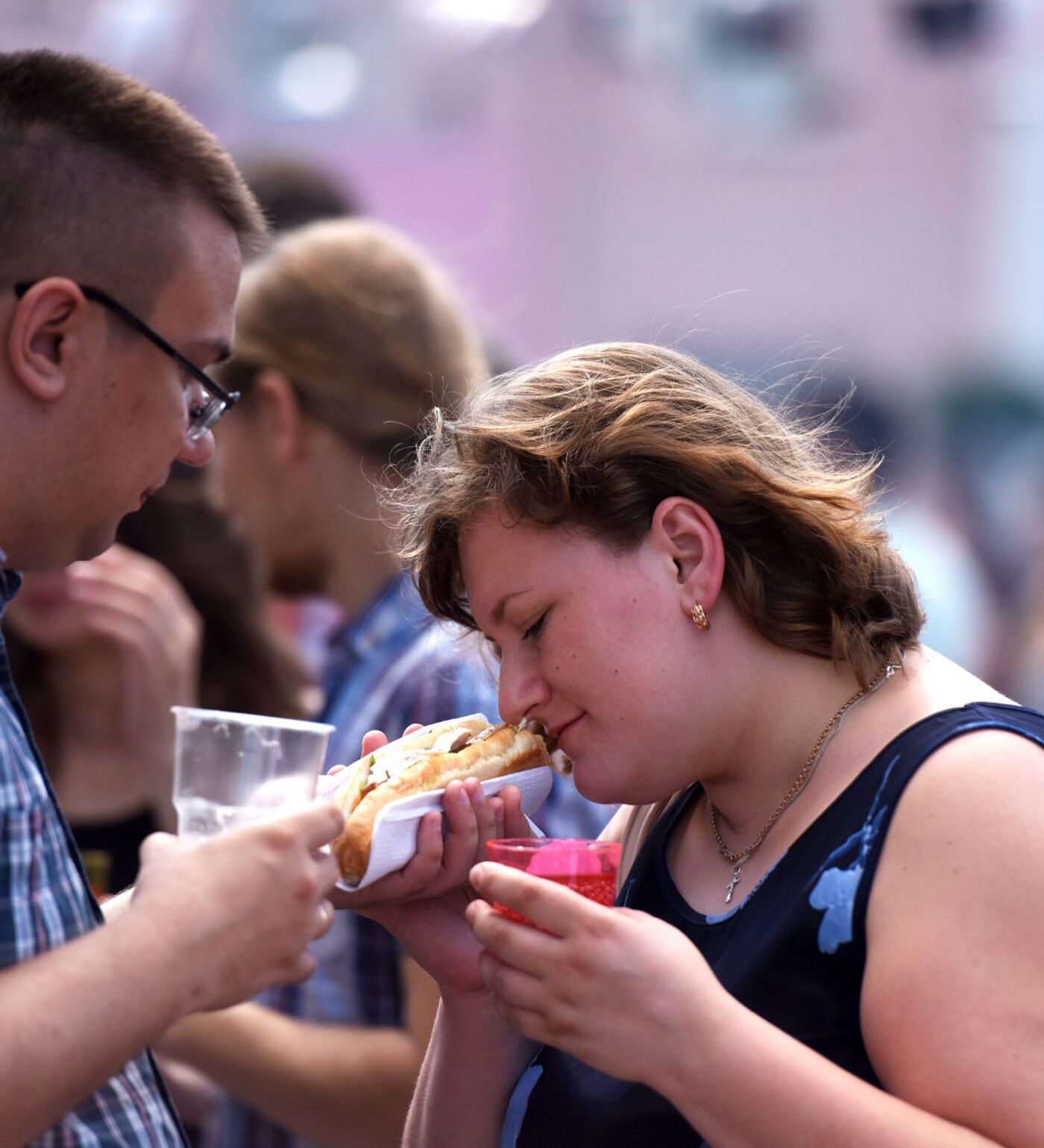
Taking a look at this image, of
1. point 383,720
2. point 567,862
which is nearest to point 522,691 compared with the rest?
point 567,862

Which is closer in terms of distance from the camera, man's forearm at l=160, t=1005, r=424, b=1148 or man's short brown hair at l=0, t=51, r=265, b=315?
man's short brown hair at l=0, t=51, r=265, b=315

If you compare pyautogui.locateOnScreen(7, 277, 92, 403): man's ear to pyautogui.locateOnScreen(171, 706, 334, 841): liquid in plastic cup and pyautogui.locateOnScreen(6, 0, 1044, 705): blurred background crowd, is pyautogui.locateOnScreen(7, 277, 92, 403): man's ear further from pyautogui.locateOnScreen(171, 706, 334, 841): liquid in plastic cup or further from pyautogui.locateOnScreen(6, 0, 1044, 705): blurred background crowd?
pyautogui.locateOnScreen(6, 0, 1044, 705): blurred background crowd

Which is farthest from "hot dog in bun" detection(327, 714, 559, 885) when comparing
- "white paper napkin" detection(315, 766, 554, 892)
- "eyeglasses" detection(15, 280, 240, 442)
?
"eyeglasses" detection(15, 280, 240, 442)

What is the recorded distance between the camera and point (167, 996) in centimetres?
163

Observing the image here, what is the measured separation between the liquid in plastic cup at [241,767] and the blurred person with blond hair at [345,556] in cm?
95

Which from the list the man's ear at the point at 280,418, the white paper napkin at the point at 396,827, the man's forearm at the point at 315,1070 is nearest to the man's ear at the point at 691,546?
the white paper napkin at the point at 396,827

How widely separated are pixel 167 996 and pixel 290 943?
0.18 m

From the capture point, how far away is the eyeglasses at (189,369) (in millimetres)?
2025

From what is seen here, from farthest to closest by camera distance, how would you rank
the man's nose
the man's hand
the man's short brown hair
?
the man's nose < the man's short brown hair < the man's hand

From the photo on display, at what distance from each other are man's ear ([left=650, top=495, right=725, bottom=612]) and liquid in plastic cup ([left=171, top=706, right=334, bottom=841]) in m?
0.57

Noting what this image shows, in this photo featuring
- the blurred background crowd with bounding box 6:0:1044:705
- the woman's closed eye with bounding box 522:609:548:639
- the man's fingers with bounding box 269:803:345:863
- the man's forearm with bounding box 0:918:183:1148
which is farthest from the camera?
the blurred background crowd with bounding box 6:0:1044:705

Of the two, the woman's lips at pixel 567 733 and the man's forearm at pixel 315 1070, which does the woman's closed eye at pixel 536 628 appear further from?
the man's forearm at pixel 315 1070

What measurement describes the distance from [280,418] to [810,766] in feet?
6.14

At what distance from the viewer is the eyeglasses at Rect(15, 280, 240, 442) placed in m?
2.03
